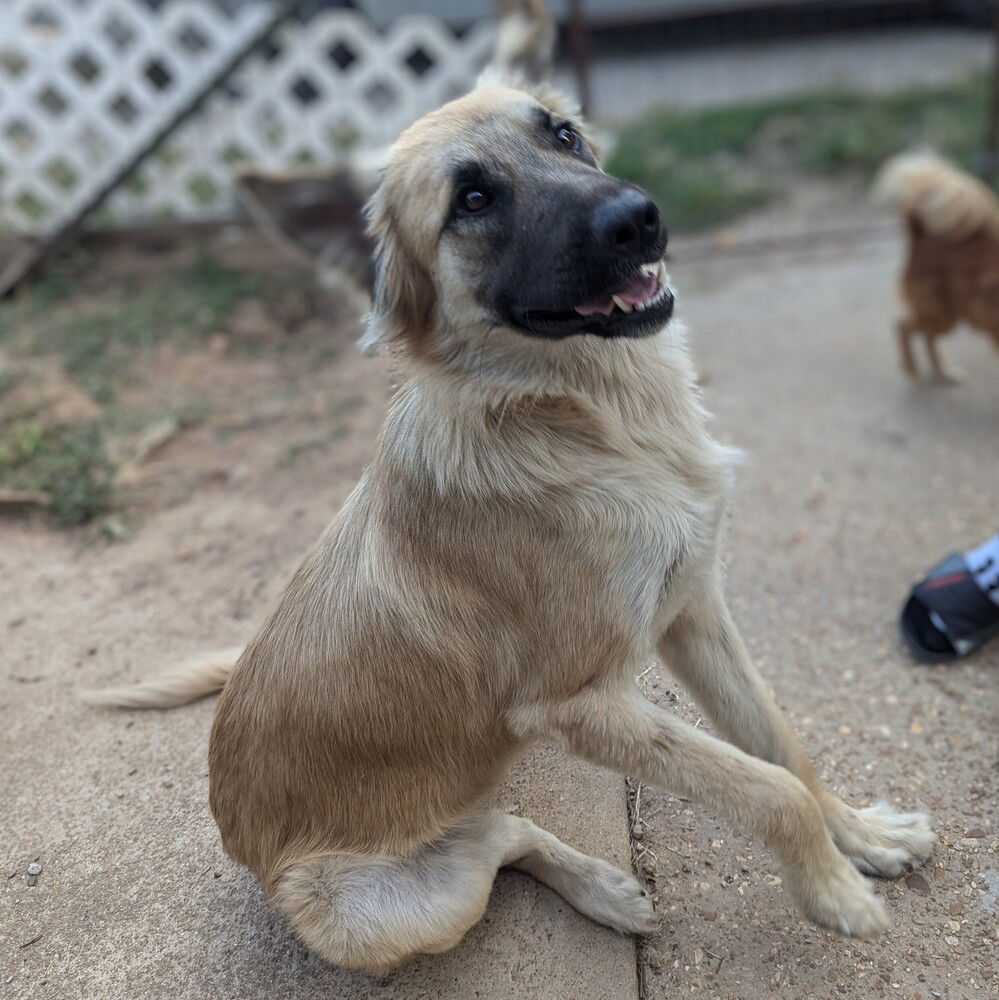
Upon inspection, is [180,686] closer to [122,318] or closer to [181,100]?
[122,318]

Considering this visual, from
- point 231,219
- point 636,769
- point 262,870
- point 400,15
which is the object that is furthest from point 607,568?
point 400,15

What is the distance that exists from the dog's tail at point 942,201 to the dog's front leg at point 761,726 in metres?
3.58

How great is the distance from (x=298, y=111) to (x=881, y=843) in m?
6.85

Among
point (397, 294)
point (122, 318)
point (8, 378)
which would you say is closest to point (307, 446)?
point (8, 378)

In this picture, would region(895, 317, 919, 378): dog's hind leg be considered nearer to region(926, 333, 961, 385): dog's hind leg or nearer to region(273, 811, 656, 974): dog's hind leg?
region(926, 333, 961, 385): dog's hind leg

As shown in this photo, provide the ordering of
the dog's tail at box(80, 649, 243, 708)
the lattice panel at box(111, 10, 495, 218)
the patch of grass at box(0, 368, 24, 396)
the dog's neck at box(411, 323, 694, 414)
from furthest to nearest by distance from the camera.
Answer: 1. the lattice panel at box(111, 10, 495, 218)
2. the patch of grass at box(0, 368, 24, 396)
3. the dog's tail at box(80, 649, 243, 708)
4. the dog's neck at box(411, 323, 694, 414)

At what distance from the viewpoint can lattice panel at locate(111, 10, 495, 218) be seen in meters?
7.09

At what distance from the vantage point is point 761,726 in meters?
2.34

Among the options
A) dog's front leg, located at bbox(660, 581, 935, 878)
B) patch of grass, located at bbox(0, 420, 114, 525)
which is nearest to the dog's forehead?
dog's front leg, located at bbox(660, 581, 935, 878)

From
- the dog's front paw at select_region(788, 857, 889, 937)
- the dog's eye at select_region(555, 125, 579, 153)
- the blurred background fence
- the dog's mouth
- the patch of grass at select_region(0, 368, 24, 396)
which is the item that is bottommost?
the patch of grass at select_region(0, 368, 24, 396)

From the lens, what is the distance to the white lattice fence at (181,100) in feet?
23.1

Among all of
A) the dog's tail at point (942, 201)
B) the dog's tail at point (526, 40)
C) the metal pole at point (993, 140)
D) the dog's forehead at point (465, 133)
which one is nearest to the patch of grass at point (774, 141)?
the metal pole at point (993, 140)

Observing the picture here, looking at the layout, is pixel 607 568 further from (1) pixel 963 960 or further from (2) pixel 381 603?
(1) pixel 963 960

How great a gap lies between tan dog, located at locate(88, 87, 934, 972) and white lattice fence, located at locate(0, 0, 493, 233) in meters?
5.56
